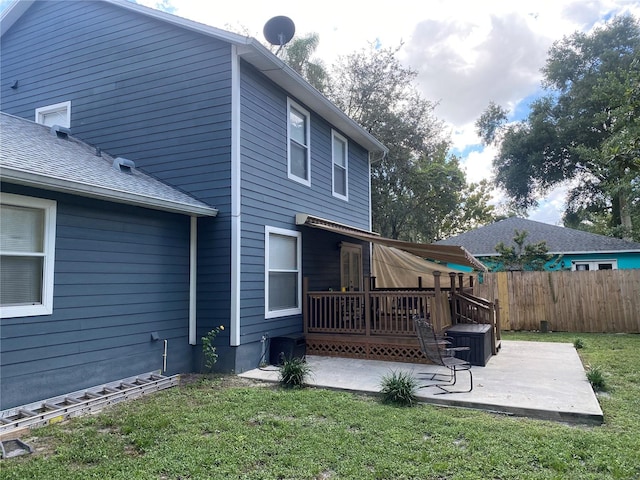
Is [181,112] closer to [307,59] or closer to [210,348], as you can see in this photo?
[210,348]

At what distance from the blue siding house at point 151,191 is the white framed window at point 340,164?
31cm

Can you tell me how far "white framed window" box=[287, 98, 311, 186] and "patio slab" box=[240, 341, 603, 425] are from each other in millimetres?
3669

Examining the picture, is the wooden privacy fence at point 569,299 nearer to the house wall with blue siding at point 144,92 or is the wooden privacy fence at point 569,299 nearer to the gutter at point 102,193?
the house wall with blue siding at point 144,92

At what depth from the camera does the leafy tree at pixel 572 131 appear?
75.0 feet

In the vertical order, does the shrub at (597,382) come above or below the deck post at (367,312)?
below

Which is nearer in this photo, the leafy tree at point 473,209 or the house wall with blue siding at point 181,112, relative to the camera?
the house wall with blue siding at point 181,112

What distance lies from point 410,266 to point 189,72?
7634 millimetres

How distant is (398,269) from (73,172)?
9.15 m

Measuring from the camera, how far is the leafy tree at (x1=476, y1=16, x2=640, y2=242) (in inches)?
900

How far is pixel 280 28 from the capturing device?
9.39 m

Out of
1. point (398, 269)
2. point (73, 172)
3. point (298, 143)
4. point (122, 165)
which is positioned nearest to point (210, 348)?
Answer: point (73, 172)

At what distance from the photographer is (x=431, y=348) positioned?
5.81 metres

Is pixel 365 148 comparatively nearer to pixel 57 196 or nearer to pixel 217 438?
pixel 57 196

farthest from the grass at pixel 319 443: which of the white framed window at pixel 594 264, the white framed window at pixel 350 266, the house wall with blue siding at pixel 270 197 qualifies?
the white framed window at pixel 594 264
